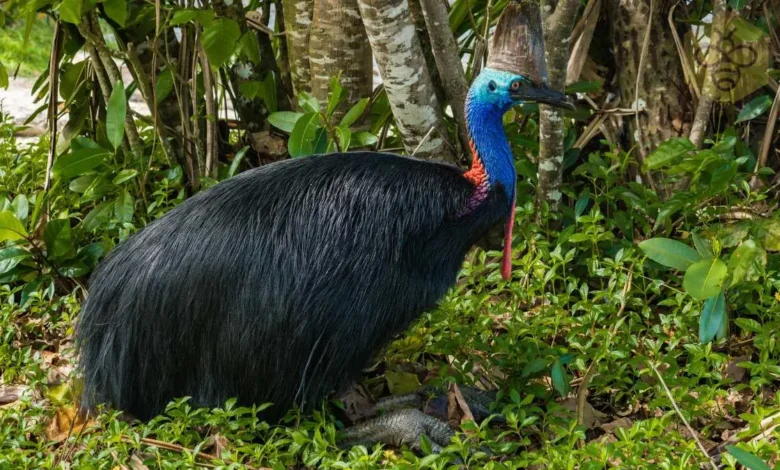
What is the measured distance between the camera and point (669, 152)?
3.40 meters

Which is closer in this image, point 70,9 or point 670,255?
point 670,255

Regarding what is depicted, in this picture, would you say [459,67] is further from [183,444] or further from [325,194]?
[183,444]

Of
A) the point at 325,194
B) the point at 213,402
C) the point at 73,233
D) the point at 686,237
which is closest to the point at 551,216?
the point at 686,237

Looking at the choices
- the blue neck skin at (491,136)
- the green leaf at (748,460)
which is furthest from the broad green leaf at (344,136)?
the green leaf at (748,460)

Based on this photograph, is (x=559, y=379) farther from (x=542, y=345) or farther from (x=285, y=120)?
(x=285, y=120)

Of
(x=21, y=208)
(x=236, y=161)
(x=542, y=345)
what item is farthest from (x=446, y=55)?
(x=21, y=208)

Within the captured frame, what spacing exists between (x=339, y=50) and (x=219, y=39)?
407mm

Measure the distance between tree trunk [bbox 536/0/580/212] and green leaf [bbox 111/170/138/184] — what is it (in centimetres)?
140

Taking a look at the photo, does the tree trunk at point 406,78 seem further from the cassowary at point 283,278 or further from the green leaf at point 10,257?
the green leaf at point 10,257

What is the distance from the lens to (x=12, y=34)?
7.20 meters

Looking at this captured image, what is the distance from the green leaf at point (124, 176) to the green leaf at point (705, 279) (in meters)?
1.95

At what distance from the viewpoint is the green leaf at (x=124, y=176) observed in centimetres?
385

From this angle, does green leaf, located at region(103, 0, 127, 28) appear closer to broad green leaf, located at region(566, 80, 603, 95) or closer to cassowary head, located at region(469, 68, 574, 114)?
cassowary head, located at region(469, 68, 574, 114)

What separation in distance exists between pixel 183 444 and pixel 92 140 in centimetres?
163
